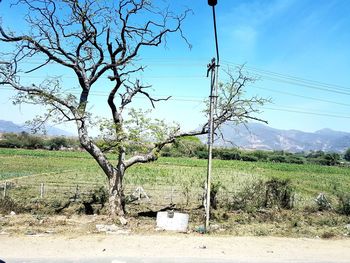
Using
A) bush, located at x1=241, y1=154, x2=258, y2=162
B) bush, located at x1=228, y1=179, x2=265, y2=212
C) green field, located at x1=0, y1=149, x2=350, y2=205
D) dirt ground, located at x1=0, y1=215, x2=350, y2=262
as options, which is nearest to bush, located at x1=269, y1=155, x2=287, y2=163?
bush, located at x1=241, y1=154, x2=258, y2=162

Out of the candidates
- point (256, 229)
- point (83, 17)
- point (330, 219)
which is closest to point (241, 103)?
point (256, 229)

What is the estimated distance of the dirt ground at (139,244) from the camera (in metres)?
10.9

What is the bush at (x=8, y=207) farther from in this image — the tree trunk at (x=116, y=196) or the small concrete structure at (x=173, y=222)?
the small concrete structure at (x=173, y=222)

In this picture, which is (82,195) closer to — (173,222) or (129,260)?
(173,222)

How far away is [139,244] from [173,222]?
2.57m

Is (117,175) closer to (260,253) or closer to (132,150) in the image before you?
(132,150)

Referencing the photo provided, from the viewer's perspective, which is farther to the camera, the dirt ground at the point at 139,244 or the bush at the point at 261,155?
the bush at the point at 261,155

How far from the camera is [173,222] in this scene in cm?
1430

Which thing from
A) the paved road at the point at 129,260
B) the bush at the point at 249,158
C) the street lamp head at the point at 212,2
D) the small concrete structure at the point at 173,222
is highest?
the street lamp head at the point at 212,2

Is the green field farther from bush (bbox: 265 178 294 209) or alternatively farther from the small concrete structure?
the small concrete structure

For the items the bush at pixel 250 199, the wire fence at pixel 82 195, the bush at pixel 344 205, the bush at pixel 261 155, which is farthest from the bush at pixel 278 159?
the bush at pixel 250 199

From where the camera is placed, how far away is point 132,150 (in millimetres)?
16062

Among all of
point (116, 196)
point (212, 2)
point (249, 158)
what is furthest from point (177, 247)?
point (249, 158)

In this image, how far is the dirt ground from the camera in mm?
10875
